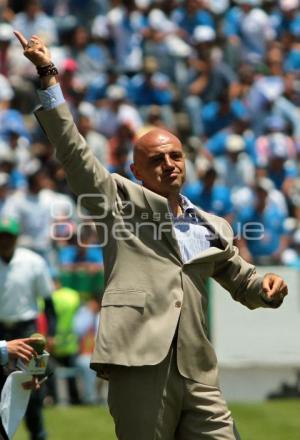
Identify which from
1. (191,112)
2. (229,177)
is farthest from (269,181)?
(191,112)

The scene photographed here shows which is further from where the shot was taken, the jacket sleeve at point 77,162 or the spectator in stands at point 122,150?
the spectator in stands at point 122,150

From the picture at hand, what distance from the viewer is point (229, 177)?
1605 centimetres

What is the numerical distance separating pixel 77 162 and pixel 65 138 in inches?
5.1

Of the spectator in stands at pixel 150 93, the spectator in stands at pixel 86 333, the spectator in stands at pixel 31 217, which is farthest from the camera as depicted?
the spectator in stands at pixel 150 93

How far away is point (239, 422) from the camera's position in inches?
439

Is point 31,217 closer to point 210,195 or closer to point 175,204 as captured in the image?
point 210,195

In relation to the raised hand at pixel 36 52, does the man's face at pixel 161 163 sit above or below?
below

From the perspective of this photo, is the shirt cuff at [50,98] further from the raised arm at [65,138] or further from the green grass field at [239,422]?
the green grass field at [239,422]

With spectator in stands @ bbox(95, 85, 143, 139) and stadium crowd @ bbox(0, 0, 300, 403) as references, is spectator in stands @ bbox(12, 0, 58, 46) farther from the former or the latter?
spectator in stands @ bbox(95, 85, 143, 139)

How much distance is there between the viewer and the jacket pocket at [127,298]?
5.47m

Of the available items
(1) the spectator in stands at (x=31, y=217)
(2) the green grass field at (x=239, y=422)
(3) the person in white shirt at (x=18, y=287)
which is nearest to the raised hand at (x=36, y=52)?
(3) the person in white shirt at (x=18, y=287)

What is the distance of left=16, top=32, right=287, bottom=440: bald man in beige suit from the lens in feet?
17.9

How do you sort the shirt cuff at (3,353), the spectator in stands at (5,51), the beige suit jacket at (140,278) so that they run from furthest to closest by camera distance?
the spectator in stands at (5,51) → the shirt cuff at (3,353) → the beige suit jacket at (140,278)

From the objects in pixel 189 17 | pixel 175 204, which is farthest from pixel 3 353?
pixel 189 17
